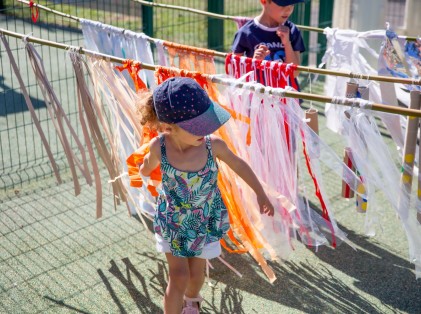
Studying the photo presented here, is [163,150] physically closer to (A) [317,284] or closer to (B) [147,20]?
(A) [317,284]

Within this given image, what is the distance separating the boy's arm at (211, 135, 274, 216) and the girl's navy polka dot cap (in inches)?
7.5

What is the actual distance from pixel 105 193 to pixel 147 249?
880 mm

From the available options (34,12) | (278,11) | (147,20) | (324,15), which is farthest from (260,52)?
(324,15)

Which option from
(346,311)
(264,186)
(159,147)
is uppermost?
(159,147)

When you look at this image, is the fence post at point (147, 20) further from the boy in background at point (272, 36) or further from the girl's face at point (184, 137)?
the girl's face at point (184, 137)

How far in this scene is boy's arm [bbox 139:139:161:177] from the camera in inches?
109

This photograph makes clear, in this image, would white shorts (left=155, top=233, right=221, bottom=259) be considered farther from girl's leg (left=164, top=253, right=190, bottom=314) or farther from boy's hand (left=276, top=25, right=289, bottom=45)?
boy's hand (left=276, top=25, right=289, bottom=45)

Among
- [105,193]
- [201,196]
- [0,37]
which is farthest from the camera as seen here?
[105,193]

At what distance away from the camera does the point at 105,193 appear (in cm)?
451

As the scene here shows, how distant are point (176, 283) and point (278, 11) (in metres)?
1.75

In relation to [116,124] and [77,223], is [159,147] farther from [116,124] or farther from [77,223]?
[77,223]

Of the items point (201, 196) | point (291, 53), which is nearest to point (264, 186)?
point (201, 196)

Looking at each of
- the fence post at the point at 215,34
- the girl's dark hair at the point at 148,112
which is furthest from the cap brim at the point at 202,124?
the fence post at the point at 215,34

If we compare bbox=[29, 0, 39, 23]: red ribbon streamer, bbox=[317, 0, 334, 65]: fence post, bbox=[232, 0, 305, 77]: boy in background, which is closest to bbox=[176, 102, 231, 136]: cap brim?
bbox=[232, 0, 305, 77]: boy in background
